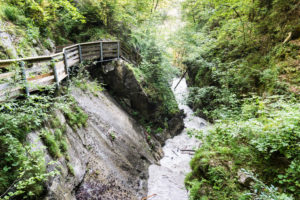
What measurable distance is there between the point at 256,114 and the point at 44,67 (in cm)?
740

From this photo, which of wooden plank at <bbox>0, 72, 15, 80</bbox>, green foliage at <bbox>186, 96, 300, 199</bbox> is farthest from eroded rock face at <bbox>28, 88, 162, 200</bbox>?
green foliage at <bbox>186, 96, 300, 199</bbox>

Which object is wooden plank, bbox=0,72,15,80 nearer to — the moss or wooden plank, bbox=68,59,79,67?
the moss

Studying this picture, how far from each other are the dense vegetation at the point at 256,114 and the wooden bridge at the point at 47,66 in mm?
5148

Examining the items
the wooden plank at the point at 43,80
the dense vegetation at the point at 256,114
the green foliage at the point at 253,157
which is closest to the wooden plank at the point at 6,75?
the wooden plank at the point at 43,80

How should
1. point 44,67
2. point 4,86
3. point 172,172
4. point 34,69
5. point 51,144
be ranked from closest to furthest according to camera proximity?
point 4,86
point 51,144
point 34,69
point 44,67
point 172,172

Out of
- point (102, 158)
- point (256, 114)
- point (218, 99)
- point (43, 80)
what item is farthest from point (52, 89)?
point (218, 99)

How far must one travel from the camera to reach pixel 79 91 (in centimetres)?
749

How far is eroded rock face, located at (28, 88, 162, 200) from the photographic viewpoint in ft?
13.7

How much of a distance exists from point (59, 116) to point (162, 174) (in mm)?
6023

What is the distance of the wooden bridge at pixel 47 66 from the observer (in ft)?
11.3

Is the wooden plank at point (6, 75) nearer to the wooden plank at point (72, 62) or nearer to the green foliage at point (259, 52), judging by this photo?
the wooden plank at point (72, 62)

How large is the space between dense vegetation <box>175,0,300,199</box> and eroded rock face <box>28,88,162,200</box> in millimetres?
2934

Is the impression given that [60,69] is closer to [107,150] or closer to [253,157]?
[107,150]

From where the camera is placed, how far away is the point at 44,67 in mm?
4793
